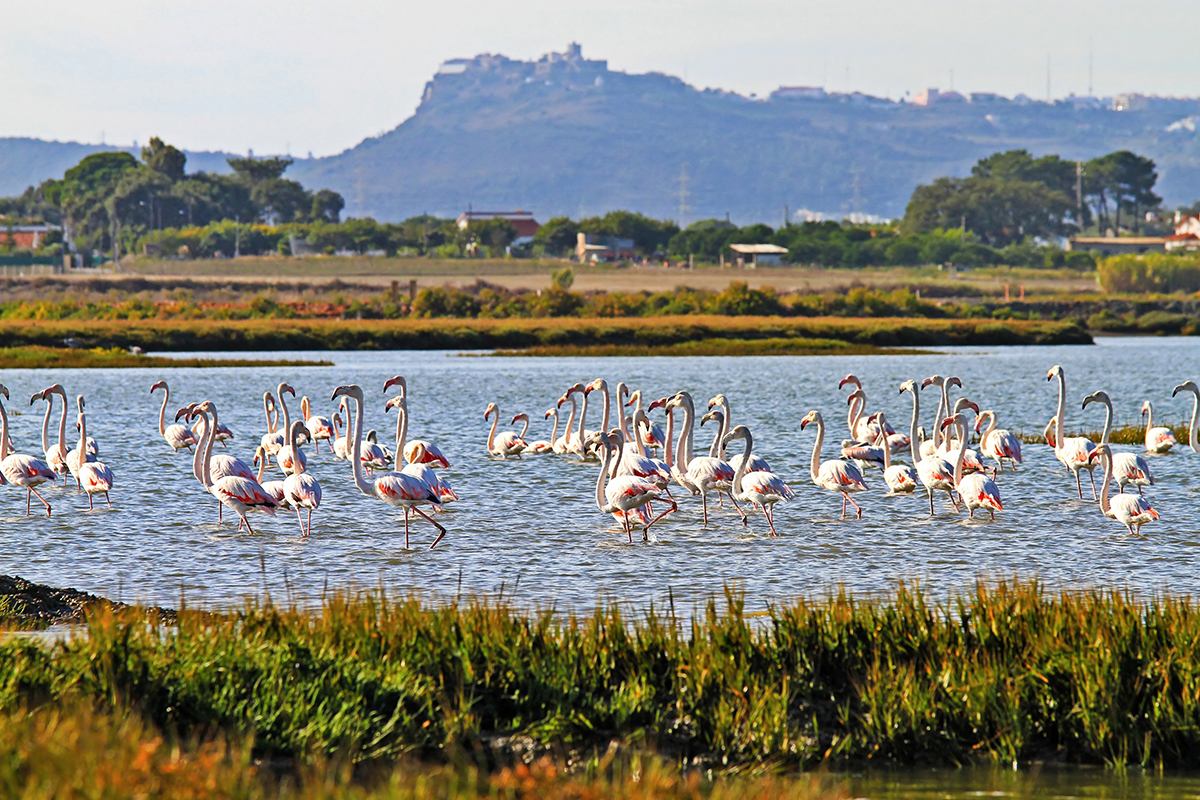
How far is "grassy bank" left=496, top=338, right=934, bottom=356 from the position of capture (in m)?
69.2

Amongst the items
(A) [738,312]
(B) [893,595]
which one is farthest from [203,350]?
(B) [893,595]

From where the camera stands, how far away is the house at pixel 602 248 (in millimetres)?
173000

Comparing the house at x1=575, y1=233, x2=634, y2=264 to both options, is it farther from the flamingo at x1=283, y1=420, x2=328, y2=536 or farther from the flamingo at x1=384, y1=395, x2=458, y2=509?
the flamingo at x1=283, y1=420, x2=328, y2=536

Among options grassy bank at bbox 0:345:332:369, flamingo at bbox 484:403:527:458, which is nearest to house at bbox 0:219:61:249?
grassy bank at bbox 0:345:332:369

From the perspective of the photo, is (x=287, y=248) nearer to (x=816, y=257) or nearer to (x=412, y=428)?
(x=816, y=257)

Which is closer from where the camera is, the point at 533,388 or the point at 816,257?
the point at 533,388

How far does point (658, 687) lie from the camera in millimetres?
9164

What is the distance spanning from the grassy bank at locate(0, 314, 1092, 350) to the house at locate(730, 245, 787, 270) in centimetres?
7742

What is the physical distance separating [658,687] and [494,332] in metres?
70.1

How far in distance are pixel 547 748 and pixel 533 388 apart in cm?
4108

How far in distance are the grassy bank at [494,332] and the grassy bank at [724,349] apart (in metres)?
1.82

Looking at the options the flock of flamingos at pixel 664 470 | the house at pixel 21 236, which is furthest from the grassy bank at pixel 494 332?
the house at pixel 21 236

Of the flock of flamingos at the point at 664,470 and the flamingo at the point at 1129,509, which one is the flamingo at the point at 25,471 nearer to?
the flock of flamingos at the point at 664,470

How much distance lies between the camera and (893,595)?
1409 cm
